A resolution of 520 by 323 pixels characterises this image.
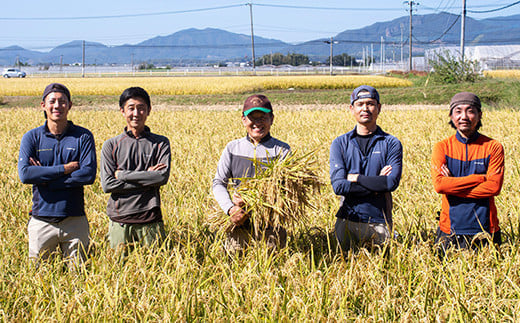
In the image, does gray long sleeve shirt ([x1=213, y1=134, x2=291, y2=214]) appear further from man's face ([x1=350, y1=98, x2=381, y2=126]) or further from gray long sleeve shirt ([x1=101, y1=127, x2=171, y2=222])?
man's face ([x1=350, y1=98, x2=381, y2=126])

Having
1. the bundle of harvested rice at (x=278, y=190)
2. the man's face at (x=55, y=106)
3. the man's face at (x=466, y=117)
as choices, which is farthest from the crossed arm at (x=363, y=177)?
the man's face at (x=55, y=106)

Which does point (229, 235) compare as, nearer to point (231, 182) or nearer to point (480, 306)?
point (231, 182)

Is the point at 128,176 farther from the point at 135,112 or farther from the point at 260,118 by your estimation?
the point at 260,118

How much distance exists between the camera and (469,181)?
132 inches

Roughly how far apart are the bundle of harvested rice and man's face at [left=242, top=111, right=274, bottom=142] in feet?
0.71

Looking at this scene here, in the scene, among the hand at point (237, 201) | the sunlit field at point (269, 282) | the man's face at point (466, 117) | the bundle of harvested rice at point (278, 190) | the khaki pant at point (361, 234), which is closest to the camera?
the sunlit field at point (269, 282)

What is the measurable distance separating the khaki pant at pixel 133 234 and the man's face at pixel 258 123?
3.29ft

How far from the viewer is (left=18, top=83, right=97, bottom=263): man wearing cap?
351cm

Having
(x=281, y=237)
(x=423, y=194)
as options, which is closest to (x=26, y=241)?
(x=281, y=237)

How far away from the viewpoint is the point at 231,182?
11.7ft

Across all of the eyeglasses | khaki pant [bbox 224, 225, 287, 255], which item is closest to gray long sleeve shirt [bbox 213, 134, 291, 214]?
the eyeglasses

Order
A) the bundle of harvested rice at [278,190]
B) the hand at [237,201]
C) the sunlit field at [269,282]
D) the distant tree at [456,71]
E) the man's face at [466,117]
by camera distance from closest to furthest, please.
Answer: the sunlit field at [269,282] → the bundle of harvested rice at [278,190] → the hand at [237,201] → the man's face at [466,117] → the distant tree at [456,71]

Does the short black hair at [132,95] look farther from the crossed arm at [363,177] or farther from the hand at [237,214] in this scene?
the crossed arm at [363,177]

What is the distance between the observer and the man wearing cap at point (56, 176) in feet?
11.5
